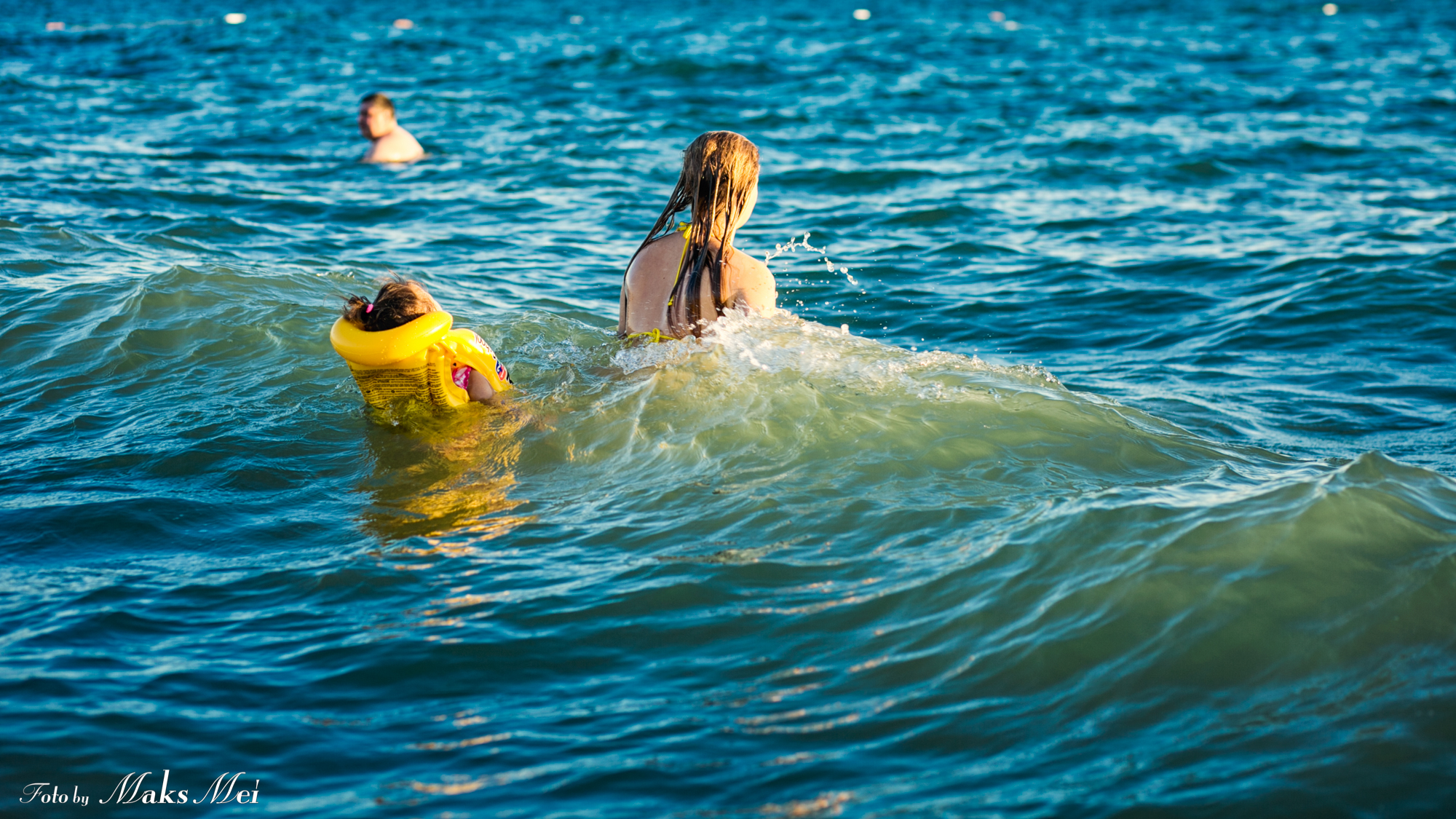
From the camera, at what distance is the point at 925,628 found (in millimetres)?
3738

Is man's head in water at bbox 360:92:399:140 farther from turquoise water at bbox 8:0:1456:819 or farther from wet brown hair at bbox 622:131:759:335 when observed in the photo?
wet brown hair at bbox 622:131:759:335

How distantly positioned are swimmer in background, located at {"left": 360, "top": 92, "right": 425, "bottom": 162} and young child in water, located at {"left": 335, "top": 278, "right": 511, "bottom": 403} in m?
8.56

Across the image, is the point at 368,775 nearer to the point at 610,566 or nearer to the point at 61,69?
the point at 610,566

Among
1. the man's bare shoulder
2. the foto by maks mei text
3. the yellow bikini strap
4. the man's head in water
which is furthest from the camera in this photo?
the man's bare shoulder

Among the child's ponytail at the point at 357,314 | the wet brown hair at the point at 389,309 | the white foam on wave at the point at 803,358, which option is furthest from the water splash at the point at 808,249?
the child's ponytail at the point at 357,314

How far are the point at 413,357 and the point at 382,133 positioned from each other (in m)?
9.03

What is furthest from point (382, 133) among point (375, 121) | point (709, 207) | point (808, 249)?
point (709, 207)

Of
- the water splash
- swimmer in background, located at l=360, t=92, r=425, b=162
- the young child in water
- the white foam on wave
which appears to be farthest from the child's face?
the young child in water

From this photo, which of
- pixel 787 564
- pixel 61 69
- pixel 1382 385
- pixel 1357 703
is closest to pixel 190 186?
pixel 61 69

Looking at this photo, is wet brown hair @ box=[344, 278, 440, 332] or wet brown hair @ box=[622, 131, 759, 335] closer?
wet brown hair @ box=[344, 278, 440, 332]

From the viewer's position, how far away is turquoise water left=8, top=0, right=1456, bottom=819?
316 centimetres

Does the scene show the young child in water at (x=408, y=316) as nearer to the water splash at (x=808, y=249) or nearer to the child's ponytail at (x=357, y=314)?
the child's ponytail at (x=357, y=314)

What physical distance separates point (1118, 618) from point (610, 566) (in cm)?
178

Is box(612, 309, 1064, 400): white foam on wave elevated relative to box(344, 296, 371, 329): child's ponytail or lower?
lower
